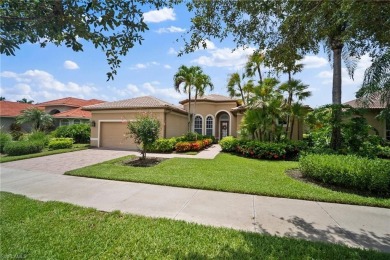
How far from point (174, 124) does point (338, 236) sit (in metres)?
17.3

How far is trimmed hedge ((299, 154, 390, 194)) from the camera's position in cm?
678

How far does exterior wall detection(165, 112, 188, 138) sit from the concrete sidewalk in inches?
443

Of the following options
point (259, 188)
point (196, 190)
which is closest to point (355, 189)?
point (259, 188)

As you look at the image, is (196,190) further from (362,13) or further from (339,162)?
(362,13)

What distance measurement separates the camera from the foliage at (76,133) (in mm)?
21859

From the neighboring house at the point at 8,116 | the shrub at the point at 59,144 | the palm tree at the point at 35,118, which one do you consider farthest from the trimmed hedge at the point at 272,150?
the neighboring house at the point at 8,116

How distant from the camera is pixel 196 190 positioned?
6.96 m

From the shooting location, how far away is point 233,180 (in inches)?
317

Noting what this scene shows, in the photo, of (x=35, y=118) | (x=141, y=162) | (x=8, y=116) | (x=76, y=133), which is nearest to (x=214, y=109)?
(x=76, y=133)

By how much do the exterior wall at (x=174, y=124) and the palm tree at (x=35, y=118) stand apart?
15553 millimetres

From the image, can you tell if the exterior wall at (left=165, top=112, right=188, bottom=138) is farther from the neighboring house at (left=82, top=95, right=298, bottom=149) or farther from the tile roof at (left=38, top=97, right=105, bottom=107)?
the tile roof at (left=38, top=97, right=105, bottom=107)

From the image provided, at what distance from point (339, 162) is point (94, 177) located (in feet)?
30.0

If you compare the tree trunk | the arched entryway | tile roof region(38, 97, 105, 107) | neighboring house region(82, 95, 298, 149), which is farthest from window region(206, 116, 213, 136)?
tile roof region(38, 97, 105, 107)

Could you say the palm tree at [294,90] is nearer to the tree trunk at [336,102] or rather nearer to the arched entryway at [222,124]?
the tree trunk at [336,102]
